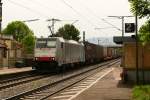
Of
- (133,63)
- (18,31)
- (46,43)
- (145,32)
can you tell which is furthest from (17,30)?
(145,32)

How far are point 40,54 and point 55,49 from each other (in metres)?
1.43

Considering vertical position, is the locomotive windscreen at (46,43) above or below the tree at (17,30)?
below

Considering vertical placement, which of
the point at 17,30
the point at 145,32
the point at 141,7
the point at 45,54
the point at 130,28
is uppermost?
the point at 17,30

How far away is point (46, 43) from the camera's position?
39.8 metres

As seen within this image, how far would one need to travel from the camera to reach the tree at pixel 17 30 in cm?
15050

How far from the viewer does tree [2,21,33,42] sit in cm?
15050

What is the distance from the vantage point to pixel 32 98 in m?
19.5

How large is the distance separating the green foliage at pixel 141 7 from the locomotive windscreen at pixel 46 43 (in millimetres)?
27400

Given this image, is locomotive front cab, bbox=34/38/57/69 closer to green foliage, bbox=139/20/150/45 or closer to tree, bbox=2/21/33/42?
green foliage, bbox=139/20/150/45

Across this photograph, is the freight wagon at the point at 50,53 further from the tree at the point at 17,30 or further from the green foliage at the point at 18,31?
the tree at the point at 17,30

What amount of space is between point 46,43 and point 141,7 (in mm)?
28250

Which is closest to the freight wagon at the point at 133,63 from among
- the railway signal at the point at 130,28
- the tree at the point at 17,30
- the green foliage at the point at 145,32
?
the railway signal at the point at 130,28

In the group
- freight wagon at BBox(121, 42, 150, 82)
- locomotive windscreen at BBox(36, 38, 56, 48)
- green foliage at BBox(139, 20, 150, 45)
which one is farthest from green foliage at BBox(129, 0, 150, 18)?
locomotive windscreen at BBox(36, 38, 56, 48)

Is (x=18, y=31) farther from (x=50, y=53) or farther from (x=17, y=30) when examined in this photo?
(x=50, y=53)
